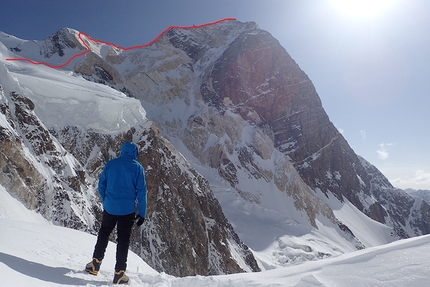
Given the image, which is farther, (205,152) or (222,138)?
(222,138)

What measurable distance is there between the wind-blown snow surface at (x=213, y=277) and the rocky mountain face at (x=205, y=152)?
13.9 m

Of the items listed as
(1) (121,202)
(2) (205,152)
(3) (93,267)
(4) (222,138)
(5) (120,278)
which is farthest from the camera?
(4) (222,138)

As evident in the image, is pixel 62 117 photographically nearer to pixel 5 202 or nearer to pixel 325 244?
pixel 5 202

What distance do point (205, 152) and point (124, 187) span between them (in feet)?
229

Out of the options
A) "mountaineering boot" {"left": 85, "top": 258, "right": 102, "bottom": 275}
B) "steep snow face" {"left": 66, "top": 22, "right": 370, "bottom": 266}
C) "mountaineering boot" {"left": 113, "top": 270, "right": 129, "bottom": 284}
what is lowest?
"mountaineering boot" {"left": 113, "top": 270, "right": 129, "bottom": 284}

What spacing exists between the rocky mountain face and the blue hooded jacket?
15049 millimetres

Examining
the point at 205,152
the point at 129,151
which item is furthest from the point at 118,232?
the point at 205,152

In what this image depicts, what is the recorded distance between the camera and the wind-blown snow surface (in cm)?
332

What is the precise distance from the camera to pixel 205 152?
74.3 m

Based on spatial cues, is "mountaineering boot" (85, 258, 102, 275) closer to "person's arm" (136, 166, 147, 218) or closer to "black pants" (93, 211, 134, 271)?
"black pants" (93, 211, 134, 271)

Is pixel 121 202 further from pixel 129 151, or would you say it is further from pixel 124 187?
pixel 129 151

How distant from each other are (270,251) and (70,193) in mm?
A: 40708

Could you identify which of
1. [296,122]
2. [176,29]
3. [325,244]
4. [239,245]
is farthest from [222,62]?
[239,245]

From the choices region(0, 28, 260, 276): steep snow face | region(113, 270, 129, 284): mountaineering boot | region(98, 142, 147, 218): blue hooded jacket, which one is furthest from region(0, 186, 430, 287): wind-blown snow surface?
region(0, 28, 260, 276): steep snow face
